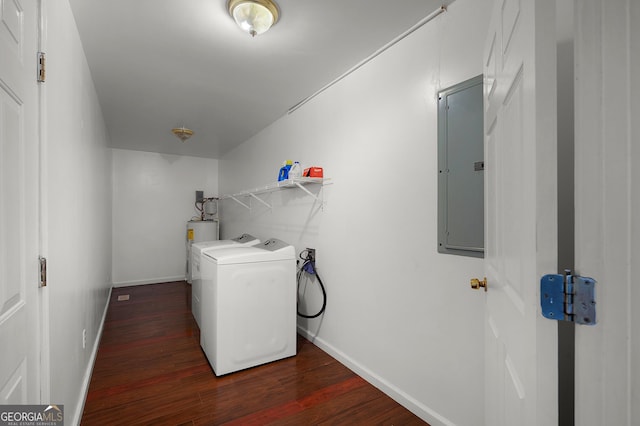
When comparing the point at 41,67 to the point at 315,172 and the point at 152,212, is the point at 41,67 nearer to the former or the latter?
the point at 315,172

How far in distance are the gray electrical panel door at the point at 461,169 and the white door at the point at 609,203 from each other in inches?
33.9

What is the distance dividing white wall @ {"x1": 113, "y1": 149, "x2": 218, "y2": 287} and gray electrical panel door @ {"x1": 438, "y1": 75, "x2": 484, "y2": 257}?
505 centimetres

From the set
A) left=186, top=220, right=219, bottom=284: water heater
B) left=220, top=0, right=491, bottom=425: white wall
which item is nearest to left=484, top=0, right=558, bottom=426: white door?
left=220, top=0, right=491, bottom=425: white wall

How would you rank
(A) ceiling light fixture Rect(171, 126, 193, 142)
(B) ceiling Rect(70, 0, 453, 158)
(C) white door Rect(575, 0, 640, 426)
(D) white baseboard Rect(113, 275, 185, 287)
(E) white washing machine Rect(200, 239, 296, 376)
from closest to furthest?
(C) white door Rect(575, 0, 640, 426) < (B) ceiling Rect(70, 0, 453, 158) < (E) white washing machine Rect(200, 239, 296, 376) < (A) ceiling light fixture Rect(171, 126, 193, 142) < (D) white baseboard Rect(113, 275, 185, 287)

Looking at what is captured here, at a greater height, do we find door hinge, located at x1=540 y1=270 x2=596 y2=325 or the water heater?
door hinge, located at x1=540 y1=270 x2=596 y2=325

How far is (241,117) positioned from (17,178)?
2742mm

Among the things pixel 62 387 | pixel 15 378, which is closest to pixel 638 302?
pixel 15 378

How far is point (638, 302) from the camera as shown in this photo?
21.8 inches

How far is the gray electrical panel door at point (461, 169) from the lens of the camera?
1434mm

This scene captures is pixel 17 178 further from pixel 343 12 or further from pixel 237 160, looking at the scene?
pixel 237 160

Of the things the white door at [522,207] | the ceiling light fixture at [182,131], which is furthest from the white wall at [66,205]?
the white door at [522,207]

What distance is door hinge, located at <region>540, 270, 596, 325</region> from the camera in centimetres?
58

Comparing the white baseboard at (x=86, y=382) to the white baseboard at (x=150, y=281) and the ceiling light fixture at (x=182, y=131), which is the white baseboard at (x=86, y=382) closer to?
the ceiling light fixture at (x=182, y=131)

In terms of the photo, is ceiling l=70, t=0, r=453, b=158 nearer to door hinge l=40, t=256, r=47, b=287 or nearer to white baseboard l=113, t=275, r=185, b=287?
door hinge l=40, t=256, r=47, b=287
